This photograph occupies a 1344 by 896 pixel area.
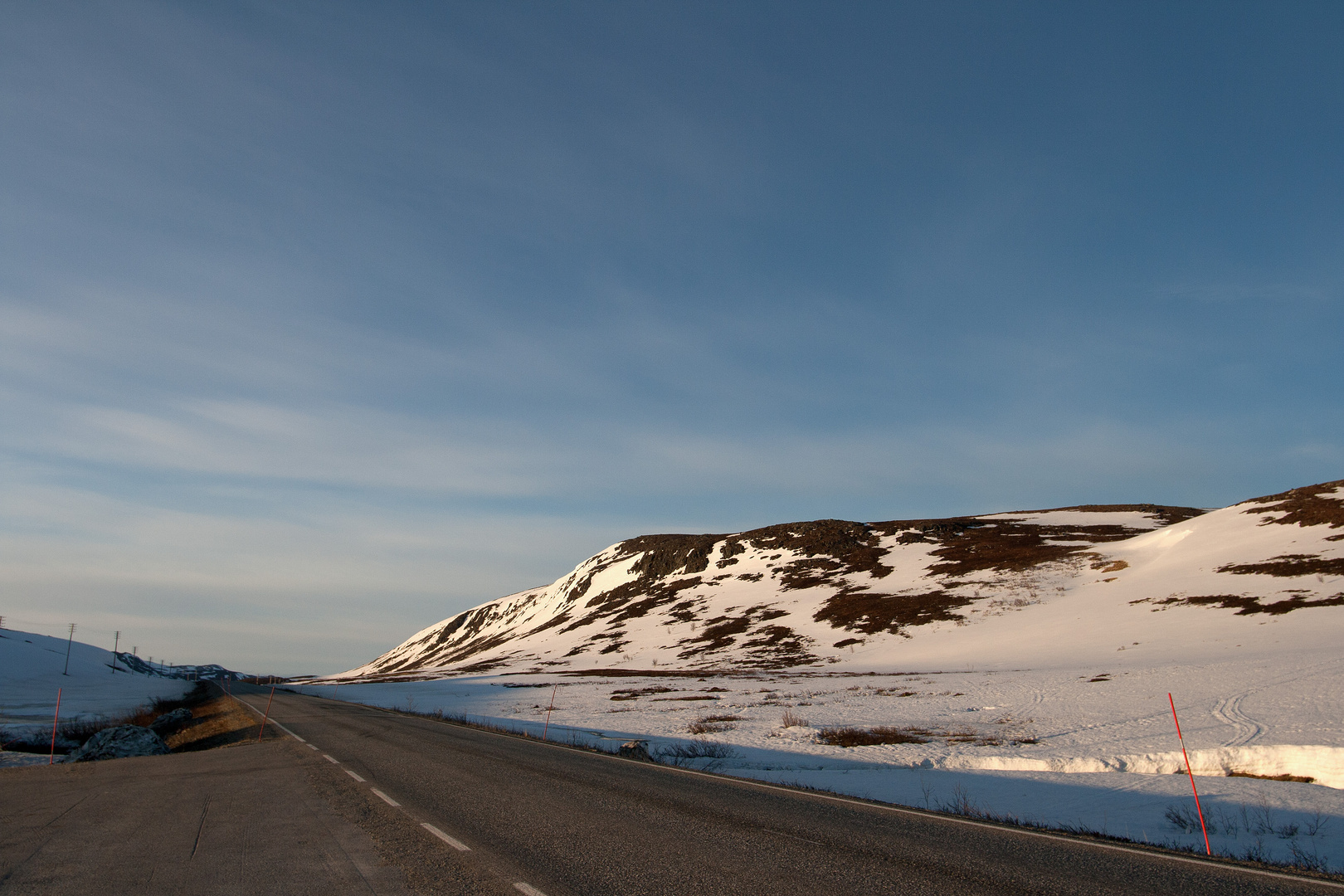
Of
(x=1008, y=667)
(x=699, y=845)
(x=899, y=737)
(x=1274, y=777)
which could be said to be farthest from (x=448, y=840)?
(x=1008, y=667)

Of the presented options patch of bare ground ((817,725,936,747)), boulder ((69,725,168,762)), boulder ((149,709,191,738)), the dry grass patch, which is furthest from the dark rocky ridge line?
boulder ((69,725,168,762))

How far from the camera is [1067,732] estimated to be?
2058cm

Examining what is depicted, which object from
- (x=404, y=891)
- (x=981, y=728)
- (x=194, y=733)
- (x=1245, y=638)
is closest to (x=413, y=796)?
(x=404, y=891)

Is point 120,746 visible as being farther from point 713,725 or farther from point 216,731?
point 713,725

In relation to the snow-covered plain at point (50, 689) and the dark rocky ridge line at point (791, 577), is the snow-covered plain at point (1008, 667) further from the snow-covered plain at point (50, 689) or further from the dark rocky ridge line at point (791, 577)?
the snow-covered plain at point (50, 689)

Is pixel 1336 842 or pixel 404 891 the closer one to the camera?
pixel 404 891

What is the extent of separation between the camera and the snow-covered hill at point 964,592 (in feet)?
166

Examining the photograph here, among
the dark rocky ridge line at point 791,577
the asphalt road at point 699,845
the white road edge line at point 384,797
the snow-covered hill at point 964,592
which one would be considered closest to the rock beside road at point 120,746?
the asphalt road at point 699,845

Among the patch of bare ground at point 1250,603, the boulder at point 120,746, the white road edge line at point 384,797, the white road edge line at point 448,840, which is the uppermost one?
the patch of bare ground at point 1250,603

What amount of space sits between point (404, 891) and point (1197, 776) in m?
15.5

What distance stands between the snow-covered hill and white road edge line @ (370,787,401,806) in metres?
42.5

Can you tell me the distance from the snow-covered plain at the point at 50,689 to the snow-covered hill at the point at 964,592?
3605 centimetres

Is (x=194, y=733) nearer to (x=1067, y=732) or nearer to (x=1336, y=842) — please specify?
(x=1067, y=732)

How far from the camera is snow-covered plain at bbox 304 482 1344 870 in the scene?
1384 cm
